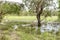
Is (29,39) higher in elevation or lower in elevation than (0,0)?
lower

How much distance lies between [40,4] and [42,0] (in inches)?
14.0

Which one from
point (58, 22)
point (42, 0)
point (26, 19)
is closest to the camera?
point (42, 0)

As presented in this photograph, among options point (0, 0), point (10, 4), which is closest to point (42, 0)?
point (10, 4)

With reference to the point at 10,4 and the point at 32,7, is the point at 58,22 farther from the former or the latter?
the point at 10,4

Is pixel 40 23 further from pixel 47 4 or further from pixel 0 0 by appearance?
pixel 0 0

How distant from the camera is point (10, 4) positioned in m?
14.4

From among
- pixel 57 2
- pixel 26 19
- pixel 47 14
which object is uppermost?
pixel 57 2

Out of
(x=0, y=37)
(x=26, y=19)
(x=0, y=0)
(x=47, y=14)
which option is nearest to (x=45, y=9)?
(x=47, y=14)

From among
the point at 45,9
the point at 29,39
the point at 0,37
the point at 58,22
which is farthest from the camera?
the point at 58,22

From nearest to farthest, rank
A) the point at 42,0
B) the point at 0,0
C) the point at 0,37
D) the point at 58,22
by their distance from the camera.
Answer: the point at 0,37, the point at 0,0, the point at 42,0, the point at 58,22

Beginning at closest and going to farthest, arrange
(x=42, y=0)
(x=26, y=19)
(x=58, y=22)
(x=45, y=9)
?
(x=42, y=0)
(x=45, y=9)
(x=58, y=22)
(x=26, y=19)

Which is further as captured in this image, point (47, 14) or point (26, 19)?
point (26, 19)

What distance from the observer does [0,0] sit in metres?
12.3

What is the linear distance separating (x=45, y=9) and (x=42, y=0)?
115 cm
